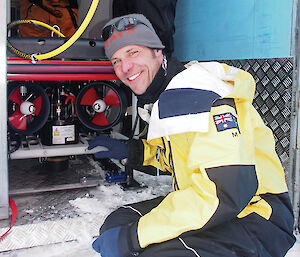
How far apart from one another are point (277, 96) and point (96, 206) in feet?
4.43

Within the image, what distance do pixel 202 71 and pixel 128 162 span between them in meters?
0.97

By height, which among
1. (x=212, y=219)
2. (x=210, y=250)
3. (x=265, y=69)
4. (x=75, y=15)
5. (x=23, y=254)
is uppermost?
(x=75, y=15)

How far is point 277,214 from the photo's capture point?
1500 millimetres

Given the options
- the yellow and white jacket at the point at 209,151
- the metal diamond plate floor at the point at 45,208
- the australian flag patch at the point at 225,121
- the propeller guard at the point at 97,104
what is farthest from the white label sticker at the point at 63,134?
the australian flag patch at the point at 225,121

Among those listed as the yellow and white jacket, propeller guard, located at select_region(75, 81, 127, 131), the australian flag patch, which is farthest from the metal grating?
propeller guard, located at select_region(75, 81, 127, 131)

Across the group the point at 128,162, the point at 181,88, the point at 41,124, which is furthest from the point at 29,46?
the point at 181,88

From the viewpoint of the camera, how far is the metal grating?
79.0 inches

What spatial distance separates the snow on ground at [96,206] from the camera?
5.85ft

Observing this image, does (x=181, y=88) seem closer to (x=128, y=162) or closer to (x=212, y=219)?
(x=212, y=219)

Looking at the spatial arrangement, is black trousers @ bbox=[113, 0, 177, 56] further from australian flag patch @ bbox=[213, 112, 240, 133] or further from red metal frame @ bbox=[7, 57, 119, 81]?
australian flag patch @ bbox=[213, 112, 240, 133]

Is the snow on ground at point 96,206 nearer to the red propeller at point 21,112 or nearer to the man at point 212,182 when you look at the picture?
the man at point 212,182

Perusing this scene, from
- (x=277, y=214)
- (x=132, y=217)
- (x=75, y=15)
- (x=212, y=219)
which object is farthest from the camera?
(x=75, y=15)

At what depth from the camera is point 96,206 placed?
222 centimetres

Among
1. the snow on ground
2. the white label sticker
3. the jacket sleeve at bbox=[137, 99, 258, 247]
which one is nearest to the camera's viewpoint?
the jacket sleeve at bbox=[137, 99, 258, 247]
